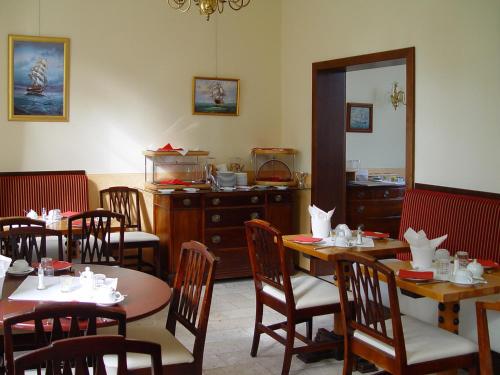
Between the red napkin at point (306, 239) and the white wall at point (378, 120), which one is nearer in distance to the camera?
the red napkin at point (306, 239)

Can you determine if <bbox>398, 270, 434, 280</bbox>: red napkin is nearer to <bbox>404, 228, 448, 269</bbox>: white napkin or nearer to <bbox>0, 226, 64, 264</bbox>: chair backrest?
<bbox>404, 228, 448, 269</bbox>: white napkin

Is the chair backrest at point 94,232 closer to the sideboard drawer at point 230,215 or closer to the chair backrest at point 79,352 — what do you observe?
the sideboard drawer at point 230,215

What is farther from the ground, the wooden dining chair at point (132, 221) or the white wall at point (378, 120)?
the white wall at point (378, 120)

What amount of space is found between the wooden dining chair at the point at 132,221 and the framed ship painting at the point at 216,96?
47.8 inches

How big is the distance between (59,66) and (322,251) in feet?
12.1

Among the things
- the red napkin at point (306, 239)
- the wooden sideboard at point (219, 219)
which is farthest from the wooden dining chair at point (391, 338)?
the wooden sideboard at point (219, 219)

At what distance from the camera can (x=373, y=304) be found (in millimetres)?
3330

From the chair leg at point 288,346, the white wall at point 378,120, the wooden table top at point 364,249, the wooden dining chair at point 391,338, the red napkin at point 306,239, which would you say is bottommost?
the chair leg at point 288,346

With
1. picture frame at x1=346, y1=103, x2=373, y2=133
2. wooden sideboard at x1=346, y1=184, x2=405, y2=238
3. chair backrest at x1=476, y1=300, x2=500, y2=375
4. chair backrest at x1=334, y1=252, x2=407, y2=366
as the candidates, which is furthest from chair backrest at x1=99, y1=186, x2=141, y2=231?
chair backrest at x1=476, y1=300, x2=500, y2=375

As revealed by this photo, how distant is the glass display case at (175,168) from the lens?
21.9ft

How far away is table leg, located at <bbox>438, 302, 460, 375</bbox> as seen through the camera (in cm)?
359

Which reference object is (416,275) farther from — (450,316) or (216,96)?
(216,96)

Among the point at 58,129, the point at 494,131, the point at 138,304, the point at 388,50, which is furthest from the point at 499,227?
the point at 58,129

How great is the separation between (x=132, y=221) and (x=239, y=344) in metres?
2.58
